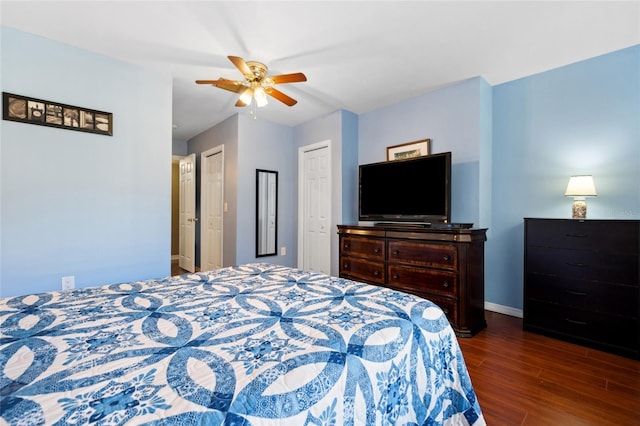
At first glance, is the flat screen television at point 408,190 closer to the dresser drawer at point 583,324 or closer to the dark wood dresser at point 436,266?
the dark wood dresser at point 436,266

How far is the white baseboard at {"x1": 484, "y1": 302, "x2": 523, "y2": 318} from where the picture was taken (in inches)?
117

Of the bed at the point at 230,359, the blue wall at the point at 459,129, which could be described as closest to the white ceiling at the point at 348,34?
the blue wall at the point at 459,129

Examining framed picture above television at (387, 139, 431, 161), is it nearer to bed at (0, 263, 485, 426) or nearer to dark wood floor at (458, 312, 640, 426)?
dark wood floor at (458, 312, 640, 426)

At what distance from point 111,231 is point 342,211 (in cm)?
257

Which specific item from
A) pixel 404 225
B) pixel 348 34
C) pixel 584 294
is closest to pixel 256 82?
pixel 348 34

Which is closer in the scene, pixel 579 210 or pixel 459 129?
pixel 579 210

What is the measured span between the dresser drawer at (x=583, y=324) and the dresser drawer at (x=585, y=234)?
0.53m

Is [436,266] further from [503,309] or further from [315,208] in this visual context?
[315,208]

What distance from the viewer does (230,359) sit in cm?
78

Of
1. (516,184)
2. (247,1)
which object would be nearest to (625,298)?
(516,184)

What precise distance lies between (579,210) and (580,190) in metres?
0.18

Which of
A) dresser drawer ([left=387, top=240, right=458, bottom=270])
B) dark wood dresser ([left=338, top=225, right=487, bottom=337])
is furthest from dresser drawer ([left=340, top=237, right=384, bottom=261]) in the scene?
dresser drawer ([left=387, top=240, right=458, bottom=270])

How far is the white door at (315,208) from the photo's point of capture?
4086 mm

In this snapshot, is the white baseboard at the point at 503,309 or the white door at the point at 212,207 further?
the white door at the point at 212,207
